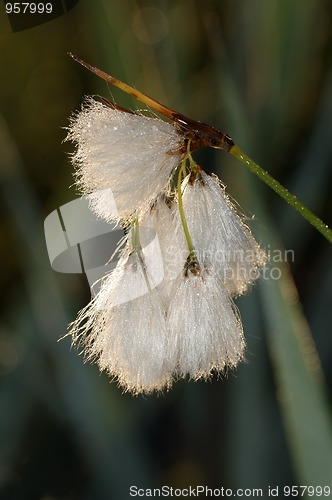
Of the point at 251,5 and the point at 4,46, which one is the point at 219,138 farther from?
the point at 4,46

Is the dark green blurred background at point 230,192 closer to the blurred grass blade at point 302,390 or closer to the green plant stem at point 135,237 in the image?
the blurred grass blade at point 302,390

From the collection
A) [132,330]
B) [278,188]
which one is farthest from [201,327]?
[278,188]

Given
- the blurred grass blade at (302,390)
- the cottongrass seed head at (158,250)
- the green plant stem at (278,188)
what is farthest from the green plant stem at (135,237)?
the blurred grass blade at (302,390)

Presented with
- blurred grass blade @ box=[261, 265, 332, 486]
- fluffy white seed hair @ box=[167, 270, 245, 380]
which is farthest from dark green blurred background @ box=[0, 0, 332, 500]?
fluffy white seed hair @ box=[167, 270, 245, 380]

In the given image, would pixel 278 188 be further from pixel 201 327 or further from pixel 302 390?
pixel 302 390

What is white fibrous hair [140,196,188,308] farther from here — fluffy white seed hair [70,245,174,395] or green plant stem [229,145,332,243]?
green plant stem [229,145,332,243]

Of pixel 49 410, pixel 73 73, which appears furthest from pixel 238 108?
pixel 49 410
